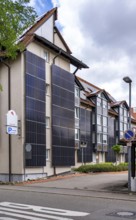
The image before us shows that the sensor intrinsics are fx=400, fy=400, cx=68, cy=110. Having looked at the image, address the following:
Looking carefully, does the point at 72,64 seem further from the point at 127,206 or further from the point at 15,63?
the point at 127,206

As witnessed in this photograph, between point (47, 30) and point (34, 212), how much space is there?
22104mm

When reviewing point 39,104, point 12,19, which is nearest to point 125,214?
point 12,19

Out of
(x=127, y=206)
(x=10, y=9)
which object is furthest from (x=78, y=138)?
(x=10, y=9)

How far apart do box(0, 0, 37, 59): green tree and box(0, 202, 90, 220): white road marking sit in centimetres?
498

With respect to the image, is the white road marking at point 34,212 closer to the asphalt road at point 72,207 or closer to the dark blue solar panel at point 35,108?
the asphalt road at point 72,207

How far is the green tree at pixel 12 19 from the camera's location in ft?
35.1

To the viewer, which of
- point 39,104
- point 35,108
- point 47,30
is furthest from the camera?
point 47,30

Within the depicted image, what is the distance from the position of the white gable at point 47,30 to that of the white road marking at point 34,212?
19390mm

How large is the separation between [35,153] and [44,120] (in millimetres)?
2887

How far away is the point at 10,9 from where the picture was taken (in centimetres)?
1073

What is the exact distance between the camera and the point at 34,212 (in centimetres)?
1269

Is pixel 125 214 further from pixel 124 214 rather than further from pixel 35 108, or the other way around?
pixel 35 108

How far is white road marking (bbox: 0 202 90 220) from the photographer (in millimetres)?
11891

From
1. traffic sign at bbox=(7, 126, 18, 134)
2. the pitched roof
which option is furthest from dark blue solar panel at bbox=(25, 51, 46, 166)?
the pitched roof
